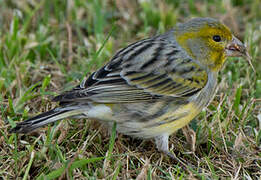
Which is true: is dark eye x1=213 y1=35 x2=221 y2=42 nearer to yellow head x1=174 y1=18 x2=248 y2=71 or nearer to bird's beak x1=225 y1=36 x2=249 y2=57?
yellow head x1=174 y1=18 x2=248 y2=71

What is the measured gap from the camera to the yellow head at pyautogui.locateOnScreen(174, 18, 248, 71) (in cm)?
440

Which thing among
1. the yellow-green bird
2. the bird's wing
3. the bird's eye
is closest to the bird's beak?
the yellow-green bird

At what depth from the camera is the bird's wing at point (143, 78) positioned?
3.95m

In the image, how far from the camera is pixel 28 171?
3.64 metres

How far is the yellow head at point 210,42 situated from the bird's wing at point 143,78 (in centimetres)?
11

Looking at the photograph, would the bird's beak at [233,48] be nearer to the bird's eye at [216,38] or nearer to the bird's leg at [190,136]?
the bird's eye at [216,38]

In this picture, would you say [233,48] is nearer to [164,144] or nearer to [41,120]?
[164,144]

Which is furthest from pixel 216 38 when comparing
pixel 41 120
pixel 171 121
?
pixel 41 120

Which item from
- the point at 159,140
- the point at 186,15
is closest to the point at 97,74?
the point at 159,140

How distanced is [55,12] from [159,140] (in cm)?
281

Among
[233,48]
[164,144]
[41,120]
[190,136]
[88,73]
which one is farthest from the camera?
[88,73]

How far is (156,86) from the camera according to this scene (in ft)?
13.5

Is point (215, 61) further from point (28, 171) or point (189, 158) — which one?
point (28, 171)

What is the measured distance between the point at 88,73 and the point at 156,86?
1294mm
